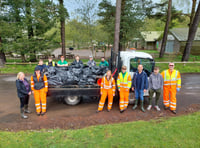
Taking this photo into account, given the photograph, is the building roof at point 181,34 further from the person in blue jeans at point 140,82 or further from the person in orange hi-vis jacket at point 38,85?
the person in orange hi-vis jacket at point 38,85

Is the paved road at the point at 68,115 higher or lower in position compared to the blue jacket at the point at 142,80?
lower

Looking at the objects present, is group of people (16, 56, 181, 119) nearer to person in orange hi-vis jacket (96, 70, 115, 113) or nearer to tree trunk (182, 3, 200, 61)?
person in orange hi-vis jacket (96, 70, 115, 113)

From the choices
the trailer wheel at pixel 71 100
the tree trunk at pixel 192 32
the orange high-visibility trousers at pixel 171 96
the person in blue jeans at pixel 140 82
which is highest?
the tree trunk at pixel 192 32

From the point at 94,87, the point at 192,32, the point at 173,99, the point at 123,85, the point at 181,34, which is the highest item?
the point at 181,34

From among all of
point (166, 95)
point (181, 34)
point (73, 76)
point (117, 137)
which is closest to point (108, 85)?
point (73, 76)

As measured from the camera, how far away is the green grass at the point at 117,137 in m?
3.47

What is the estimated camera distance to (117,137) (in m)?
3.71

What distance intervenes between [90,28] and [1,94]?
33.2 feet

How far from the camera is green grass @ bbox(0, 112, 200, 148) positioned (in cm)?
347

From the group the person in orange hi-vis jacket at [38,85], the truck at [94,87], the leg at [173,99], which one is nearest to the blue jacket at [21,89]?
the person in orange hi-vis jacket at [38,85]

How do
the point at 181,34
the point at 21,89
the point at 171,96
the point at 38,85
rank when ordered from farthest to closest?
the point at 181,34, the point at 171,96, the point at 38,85, the point at 21,89

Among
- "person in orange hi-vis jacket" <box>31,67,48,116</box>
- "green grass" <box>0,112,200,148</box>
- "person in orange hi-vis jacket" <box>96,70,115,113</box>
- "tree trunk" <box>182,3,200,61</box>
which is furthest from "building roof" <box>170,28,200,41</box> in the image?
"person in orange hi-vis jacket" <box>31,67,48,116</box>

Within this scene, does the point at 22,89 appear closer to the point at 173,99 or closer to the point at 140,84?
the point at 140,84

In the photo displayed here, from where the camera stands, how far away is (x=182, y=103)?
6.28 metres
